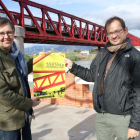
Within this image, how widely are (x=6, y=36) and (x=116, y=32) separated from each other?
1.27m

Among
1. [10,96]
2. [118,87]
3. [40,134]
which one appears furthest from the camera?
[40,134]

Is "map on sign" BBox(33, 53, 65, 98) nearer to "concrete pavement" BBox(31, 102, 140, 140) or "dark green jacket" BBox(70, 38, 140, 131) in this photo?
"dark green jacket" BBox(70, 38, 140, 131)

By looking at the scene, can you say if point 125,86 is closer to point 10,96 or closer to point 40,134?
point 10,96

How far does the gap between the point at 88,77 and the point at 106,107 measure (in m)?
0.56

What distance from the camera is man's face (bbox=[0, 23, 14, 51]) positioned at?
6.43 feet

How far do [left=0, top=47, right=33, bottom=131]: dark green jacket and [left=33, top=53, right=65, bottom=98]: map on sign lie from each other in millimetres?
838

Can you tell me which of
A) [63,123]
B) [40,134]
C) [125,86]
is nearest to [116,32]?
[125,86]

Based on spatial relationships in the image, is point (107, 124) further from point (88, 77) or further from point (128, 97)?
point (88, 77)

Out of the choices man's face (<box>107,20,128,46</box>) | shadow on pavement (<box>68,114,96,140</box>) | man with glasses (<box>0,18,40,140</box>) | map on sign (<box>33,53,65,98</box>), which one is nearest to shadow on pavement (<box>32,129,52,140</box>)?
Answer: shadow on pavement (<box>68,114,96,140</box>)

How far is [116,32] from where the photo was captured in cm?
218

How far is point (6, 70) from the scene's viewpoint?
1884 millimetres

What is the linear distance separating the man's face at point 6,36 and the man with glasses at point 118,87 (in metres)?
1.13

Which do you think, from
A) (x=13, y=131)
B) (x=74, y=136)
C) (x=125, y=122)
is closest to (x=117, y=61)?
(x=125, y=122)

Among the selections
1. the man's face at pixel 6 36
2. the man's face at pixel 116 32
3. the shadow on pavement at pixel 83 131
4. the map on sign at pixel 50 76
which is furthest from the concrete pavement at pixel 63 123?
the man's face at pixel 6 36
